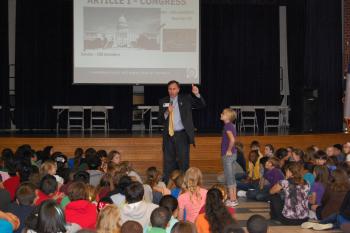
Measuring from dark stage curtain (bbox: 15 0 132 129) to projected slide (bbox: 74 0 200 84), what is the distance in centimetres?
186

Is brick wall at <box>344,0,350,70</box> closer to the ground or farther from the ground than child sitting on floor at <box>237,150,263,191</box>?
farther from the ground

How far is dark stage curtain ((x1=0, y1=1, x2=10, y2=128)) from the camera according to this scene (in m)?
15.1

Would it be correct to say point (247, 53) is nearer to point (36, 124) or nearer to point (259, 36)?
point (259, 36)

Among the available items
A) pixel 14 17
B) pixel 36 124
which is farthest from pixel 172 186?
pixel 14 17

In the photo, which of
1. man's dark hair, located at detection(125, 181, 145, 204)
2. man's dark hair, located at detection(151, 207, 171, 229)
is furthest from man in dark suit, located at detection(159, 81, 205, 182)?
man's dark hair, located at detection(151, 207, 171, 229)

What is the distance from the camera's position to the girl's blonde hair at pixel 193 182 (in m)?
5.26

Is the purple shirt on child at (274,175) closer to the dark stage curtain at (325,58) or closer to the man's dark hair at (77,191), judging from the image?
the man's dark hair at (77,191)

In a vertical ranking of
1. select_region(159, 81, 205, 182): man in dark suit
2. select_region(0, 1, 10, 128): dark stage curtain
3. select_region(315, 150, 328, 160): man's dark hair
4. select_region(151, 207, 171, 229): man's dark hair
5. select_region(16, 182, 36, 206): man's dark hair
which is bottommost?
select_region(151, 207, 171, 229): man's dark hair

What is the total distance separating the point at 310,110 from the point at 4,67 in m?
8.11

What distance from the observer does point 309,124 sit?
1390 cm

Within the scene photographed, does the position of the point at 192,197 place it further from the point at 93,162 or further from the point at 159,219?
the point at 93,162

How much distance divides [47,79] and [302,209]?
10.5 metres

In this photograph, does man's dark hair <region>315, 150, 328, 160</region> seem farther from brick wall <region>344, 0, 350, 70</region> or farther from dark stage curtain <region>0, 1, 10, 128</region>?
dark stage curtain <region>0, 1, 10, 128</region>

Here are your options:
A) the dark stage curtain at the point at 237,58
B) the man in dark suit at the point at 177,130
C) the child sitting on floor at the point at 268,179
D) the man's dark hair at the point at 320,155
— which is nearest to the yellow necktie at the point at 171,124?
the man in dark suit at the point at 177,130
